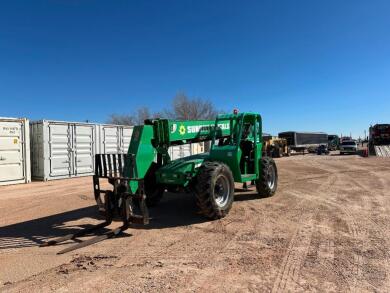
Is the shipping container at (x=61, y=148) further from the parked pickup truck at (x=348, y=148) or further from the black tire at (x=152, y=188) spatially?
the parked pickup truck at (x=348, y=148)

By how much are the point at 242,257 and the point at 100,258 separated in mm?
2197

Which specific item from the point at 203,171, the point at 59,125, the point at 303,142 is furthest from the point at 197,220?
the point at 303,142

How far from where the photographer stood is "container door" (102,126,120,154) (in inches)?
771

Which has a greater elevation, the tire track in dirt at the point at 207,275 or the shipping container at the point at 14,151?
the shipping container at the point at 14,151

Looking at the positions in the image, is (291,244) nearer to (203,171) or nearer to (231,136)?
(203,171)

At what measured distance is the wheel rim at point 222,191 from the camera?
8.23m

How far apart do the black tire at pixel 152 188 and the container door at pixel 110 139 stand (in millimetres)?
10466

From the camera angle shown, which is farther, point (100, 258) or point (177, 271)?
point (100, 258)

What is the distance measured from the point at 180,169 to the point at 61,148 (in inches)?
433

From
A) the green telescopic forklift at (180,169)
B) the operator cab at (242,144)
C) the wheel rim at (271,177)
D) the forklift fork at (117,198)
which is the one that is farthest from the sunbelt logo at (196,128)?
the wheel rim at (271,177)

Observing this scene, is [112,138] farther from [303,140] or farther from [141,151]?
[303,140]

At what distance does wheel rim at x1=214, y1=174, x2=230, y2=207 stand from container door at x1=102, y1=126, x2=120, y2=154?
12.2m

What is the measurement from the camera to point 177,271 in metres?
5.12

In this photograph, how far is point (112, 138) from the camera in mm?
20078
